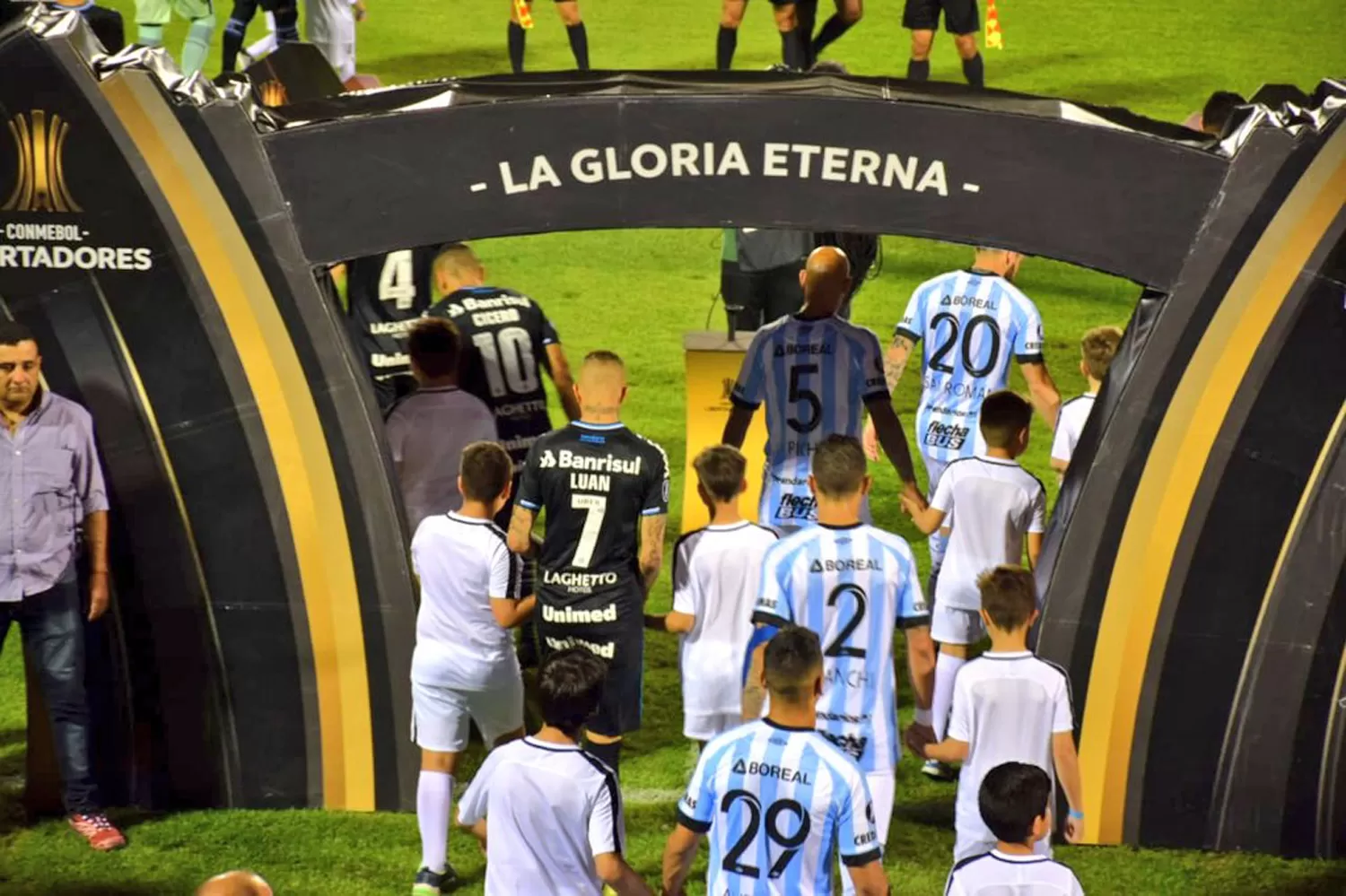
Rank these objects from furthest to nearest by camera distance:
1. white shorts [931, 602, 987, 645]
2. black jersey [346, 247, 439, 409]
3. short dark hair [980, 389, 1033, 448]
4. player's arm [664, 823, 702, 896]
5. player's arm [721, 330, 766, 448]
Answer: black jersey [346, 247, 439, 409]
player's arm [721, 330, 766, 448]
white shorts [931, 602, 987, 645]
short dark hair [980, 389, 1033, 448]
player's arm [664, 823, 702, 896]

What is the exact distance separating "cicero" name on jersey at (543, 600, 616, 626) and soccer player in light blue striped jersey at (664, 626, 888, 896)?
1.67 metres

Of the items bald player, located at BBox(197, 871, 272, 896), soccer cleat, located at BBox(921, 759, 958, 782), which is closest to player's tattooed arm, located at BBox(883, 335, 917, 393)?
soccer cleat, located at BBox(921, 759, 958, 782)

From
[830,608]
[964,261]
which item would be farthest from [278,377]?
[964,261]

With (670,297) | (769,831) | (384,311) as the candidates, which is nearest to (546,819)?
(769,831)

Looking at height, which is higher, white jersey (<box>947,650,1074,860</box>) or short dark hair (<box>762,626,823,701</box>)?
short dark hair (<box>762,626,823,701</box>)

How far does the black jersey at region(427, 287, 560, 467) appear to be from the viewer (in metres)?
8.73

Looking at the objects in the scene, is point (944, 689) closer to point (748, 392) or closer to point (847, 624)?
point (748, 392)

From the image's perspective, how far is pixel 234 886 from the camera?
4.80 metres

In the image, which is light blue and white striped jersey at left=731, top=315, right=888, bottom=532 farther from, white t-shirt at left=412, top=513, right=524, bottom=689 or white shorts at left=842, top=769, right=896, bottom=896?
white shorts at left=842, top=769, right=896, bottom=896

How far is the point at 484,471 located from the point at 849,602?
134 cm

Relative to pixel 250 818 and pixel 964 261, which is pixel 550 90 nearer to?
pixel 250 818

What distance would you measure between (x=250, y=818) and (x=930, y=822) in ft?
8.28

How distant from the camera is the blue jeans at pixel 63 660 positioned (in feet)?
24.3

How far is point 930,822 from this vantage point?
7.97 metres
